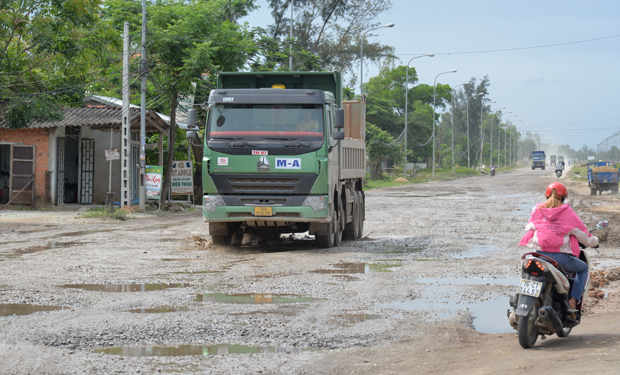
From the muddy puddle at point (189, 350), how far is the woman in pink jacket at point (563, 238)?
7.80 feet

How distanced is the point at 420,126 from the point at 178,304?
6812 cm

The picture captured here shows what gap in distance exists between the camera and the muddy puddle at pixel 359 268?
10422mm

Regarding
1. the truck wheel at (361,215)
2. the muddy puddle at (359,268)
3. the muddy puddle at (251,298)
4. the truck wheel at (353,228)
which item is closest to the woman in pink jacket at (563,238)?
the muddy puddle at (251,298)

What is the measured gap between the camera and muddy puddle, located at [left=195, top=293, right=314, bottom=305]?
798 centimetres

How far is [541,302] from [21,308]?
210 inches

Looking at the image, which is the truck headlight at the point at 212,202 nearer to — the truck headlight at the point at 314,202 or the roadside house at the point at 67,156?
the truck headlight at the point at 314,202

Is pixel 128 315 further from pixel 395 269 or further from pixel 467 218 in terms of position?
pixel 467 218

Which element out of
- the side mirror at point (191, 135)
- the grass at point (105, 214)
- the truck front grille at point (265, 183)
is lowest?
the grass at point (105, 214)

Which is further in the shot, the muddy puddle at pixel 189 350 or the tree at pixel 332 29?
the tree at pixel 332 29

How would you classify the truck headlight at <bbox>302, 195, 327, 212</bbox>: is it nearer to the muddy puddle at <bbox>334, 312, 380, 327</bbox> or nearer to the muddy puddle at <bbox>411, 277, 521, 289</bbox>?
the muddy puddle at <bbox>411, 277, 521, 289</bbox>

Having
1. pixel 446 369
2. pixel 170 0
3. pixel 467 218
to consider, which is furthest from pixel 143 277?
pixel 170 0

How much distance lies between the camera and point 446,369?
5145 millimetres

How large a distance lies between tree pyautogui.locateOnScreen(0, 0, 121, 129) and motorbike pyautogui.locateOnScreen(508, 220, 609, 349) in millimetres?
18727

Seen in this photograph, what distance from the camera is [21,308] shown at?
24.3 feet
